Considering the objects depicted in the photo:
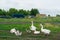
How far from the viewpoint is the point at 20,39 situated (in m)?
13.0

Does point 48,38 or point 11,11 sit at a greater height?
point 48,38

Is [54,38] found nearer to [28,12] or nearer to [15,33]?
[15,33]

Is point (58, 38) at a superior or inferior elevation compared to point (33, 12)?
superior

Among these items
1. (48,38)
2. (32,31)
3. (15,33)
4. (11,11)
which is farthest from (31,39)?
(11,11)

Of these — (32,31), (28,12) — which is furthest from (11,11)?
(32,31)

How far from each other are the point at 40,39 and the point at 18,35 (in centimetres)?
176

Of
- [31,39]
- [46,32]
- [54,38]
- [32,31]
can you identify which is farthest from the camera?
[32,31]

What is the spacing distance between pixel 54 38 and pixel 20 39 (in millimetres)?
1994

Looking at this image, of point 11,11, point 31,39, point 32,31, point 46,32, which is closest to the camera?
point 31,39

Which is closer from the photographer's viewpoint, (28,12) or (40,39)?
(40,39)

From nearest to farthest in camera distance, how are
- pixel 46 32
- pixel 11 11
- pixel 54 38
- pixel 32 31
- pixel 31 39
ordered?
1. pixel 31 39
2. pixel 54 38
3. pixel 46 32
4. pixel 32 31
5. pixel 11 11

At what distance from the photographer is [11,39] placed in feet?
43.0

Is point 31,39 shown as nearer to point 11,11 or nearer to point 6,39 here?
point 6,39

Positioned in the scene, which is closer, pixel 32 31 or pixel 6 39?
pixel 6 39
